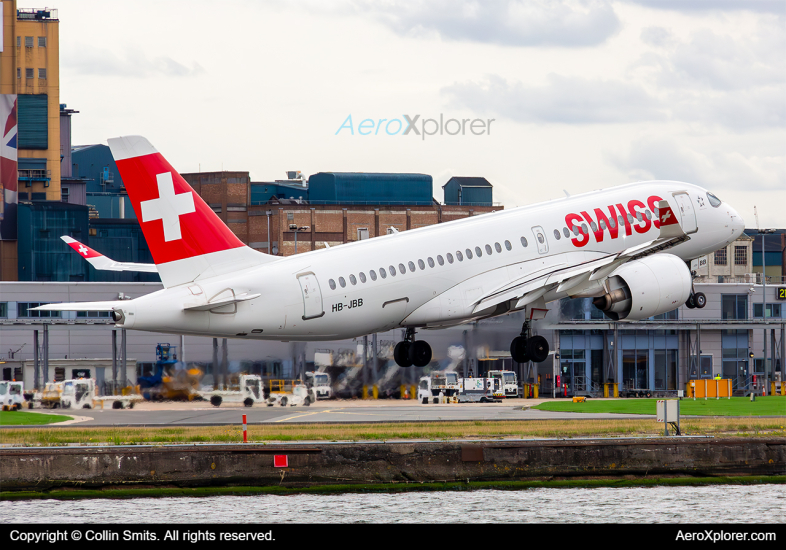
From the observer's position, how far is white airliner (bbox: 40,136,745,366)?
46.3 metres

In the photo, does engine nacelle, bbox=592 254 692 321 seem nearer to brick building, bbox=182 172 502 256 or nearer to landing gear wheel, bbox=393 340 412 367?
landing gear wheel, bbox=393 340 412 367

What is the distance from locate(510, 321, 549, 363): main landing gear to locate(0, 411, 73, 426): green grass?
114 feet

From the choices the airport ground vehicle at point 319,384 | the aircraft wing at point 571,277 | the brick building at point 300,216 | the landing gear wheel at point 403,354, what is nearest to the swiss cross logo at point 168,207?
the landing gear wheel at point 403,354

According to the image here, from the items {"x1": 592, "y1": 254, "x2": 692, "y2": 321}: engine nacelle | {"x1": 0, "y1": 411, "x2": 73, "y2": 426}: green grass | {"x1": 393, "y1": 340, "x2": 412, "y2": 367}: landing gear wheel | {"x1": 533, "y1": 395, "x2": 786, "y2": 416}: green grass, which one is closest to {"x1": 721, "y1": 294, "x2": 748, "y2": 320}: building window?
{"x1": 533, "y1": 395, "x2": 786, "y2": 416}: green grass

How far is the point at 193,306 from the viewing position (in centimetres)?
4547

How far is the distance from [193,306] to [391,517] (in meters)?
13.4

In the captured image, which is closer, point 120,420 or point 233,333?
point 233,333

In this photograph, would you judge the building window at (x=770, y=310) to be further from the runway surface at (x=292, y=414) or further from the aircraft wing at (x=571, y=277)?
the aircraft wing at (x=571, y=277)

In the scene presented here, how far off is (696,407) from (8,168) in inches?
5022

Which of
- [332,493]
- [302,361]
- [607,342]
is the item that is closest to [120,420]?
[302,361]

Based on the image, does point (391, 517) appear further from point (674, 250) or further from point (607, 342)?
point (607, 342)

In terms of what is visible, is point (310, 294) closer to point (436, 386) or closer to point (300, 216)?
point (436, 386)

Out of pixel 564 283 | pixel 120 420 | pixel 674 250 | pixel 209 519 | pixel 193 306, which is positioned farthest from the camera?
pixel 120 420
